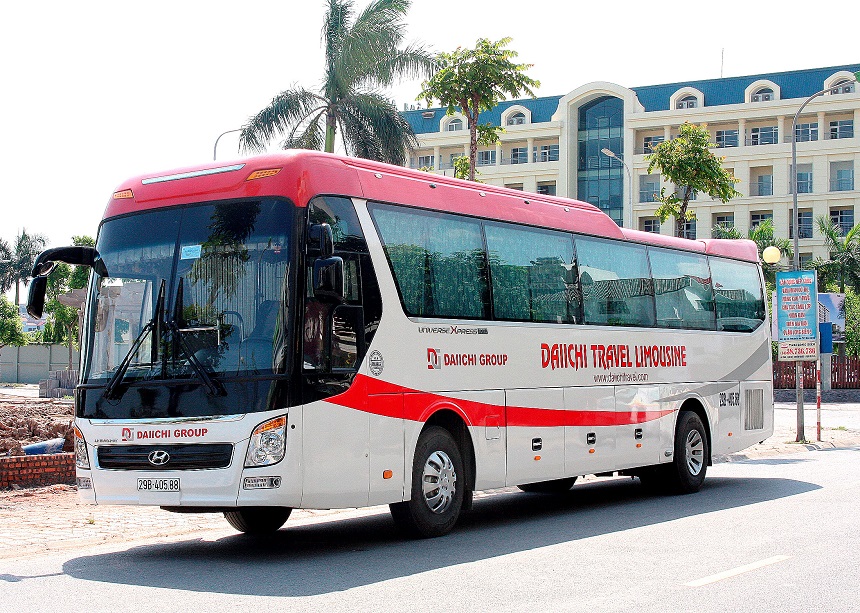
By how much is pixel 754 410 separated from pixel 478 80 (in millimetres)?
8848

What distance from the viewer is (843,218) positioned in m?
78.0

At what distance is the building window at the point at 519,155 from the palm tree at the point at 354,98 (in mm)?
54582

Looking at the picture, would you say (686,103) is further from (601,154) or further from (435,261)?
(435,261)

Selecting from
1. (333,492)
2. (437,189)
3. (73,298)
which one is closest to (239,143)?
(73,298)

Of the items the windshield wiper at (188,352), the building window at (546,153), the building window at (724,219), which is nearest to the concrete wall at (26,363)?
the building window at (546,153)

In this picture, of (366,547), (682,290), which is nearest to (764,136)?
(682,290)

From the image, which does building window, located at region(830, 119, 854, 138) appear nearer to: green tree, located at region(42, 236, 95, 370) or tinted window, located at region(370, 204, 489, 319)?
green tree, located at region(42, 236, 95, 370)

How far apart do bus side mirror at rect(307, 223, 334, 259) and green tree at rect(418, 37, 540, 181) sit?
13.3 m

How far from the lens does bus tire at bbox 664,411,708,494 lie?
648 inches

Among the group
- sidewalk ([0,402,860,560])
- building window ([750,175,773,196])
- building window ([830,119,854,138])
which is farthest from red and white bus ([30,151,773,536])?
building window ([830,119,854,138])

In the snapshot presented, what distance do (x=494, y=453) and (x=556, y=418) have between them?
4.75 feet

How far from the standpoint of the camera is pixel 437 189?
12336 mm

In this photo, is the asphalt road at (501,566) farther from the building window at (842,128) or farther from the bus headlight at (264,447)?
the building window at (842,128)

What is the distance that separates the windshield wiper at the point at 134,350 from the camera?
10.4 metres
